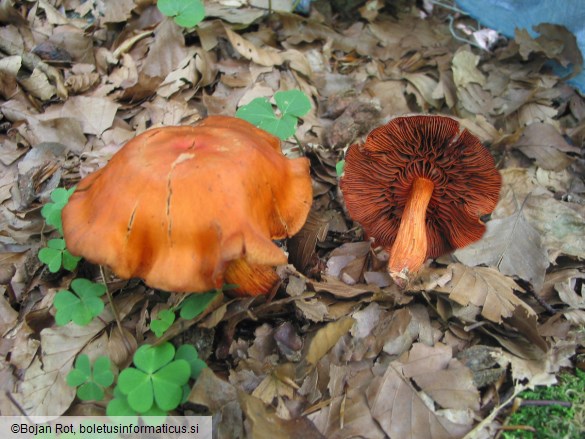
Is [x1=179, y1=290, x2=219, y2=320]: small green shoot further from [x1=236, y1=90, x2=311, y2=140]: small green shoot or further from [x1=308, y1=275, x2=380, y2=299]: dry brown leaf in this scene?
[x1=236, y1=90, x2=311, y2=140]: small green shoot

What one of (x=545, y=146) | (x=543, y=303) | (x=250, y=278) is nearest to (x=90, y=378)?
(x=250, y=278)

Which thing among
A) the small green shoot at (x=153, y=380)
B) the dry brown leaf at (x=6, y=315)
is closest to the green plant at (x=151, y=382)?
the small green shoot at (x=153, y=380)

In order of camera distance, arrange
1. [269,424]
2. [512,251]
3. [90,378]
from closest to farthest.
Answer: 1. [269,424]
2. [90,378]
3. [512,251]

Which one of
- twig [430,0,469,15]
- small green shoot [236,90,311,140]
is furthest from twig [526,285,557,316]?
twig [430,0,469,15]

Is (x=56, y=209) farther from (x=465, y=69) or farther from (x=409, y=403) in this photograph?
(x=465, y=69)

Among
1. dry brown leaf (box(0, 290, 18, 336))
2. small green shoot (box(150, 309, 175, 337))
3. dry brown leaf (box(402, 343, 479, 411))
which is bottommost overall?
dry brown leaf (box(0, 290, 18, 336))

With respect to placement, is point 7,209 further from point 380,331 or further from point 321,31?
point 321,31
